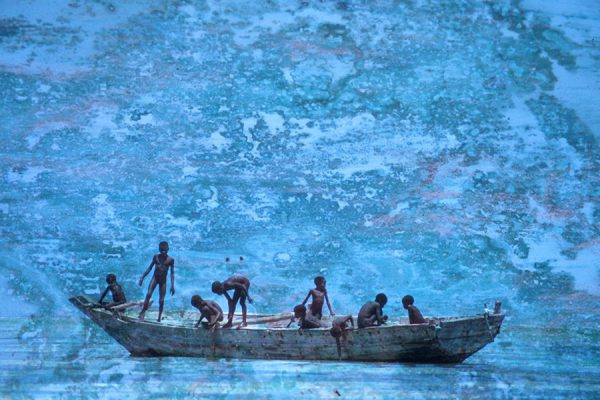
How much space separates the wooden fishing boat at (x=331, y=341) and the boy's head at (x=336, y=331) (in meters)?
0.06

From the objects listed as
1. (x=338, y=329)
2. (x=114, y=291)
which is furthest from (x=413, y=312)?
(x=114, y=291)

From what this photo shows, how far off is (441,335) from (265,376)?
1.64m

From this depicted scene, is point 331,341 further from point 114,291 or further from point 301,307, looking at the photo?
point 114,291

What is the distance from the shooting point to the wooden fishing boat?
6.25 m

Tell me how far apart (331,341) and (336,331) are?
0.50ft

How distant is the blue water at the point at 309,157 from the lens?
27.9 feet

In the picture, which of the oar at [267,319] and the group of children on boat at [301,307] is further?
the oar at [267,319]

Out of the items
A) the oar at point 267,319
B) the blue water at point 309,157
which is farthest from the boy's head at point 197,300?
the blue water at point 309,157

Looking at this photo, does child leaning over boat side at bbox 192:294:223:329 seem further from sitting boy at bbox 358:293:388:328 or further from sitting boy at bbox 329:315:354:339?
sitting boy at bbox 358:293:388:328

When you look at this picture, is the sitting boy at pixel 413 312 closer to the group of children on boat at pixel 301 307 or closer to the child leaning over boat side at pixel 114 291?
the group of children on boat at pixel 301 307

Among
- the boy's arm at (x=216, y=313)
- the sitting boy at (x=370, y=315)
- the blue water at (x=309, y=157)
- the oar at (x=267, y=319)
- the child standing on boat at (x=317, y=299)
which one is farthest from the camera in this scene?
the blue water at (x=309, y=157)

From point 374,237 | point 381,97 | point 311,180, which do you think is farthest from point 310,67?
point 374,237

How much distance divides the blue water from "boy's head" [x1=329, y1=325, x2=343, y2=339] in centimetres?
213

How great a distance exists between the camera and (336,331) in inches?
247
